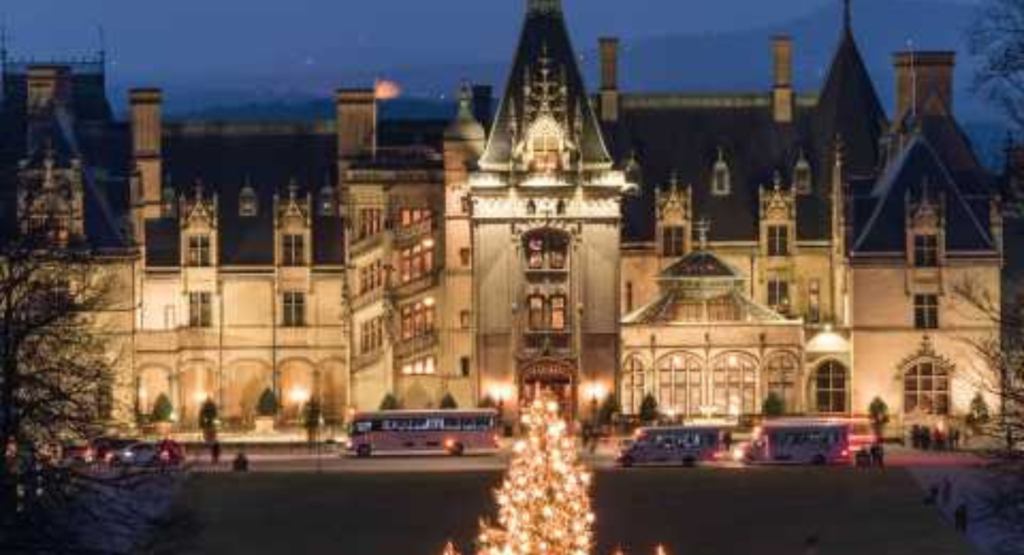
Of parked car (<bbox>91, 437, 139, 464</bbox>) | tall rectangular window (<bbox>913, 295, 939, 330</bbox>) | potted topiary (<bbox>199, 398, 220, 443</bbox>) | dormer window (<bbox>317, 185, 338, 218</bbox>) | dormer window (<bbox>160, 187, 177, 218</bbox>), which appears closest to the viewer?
parked car (<bbox>91, 437, 139, 464</bbox>)

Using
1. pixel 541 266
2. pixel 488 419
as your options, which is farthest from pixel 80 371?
pixel 541 266

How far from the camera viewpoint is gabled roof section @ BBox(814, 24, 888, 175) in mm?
120375

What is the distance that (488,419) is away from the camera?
4289 inches

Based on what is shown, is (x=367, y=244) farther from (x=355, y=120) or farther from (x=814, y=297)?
(x=814, y=297)

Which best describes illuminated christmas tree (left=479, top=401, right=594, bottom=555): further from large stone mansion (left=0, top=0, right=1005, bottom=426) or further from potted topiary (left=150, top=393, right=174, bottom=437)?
potted topiary (left=150, top=393, right=174, bottom=437)

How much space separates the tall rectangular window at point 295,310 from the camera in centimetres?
12062

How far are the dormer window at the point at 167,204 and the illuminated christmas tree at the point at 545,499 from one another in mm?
60775

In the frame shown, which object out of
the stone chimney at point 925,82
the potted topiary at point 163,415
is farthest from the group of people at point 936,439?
the potted topiary at point 163,415

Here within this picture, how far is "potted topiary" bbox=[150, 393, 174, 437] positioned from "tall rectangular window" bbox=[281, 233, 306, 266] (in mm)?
6282

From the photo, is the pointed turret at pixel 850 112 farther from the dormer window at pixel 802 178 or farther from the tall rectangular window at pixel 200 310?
the tall rectangular window at pixel 200 310

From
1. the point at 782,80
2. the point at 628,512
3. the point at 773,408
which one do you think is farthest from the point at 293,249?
the point at 628,512

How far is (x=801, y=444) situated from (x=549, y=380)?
13427 mm

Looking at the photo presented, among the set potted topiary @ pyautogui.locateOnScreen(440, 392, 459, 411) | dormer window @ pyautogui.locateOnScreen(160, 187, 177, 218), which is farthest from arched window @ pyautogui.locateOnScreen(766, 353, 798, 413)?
dormer window @ pyautogui.locateOnScreen(160, 187, 177, 218)

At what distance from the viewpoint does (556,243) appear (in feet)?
380
